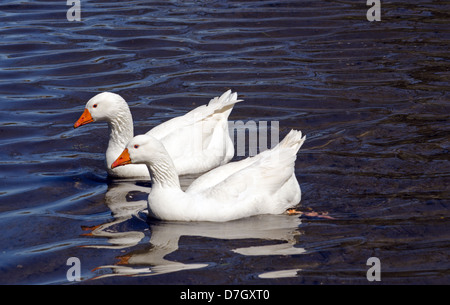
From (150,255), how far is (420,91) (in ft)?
18.8

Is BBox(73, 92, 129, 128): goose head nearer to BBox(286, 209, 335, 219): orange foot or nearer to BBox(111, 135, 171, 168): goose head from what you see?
BBox(111, 135, 171, 168): goose head

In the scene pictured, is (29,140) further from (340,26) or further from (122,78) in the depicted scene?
(340,26)

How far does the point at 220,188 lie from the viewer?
7957 mm

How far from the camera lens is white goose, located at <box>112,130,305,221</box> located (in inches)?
310

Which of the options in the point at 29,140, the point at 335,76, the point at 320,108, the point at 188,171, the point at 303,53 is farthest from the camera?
the point at 303,53

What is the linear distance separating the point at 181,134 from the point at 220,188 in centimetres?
184

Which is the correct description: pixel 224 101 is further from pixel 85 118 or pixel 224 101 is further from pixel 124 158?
pixel 124 158

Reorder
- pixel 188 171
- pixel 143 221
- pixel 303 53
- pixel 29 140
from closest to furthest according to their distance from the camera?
pixel 143 221 < pixel 188 171 < pixel 29 140 < pixel 303 53

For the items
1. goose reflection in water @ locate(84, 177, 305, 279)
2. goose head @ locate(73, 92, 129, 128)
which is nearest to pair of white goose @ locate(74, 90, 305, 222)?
goose reflection in water @ locate(84, 177, 305, 279)

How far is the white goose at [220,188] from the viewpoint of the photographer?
7.86m

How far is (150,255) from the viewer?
7.24 m

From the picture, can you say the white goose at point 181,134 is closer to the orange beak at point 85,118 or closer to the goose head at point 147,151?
the orange beak at point 85,118

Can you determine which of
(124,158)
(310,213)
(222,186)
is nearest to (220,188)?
(222,186)

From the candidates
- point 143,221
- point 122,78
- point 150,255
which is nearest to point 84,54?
point 122,78
